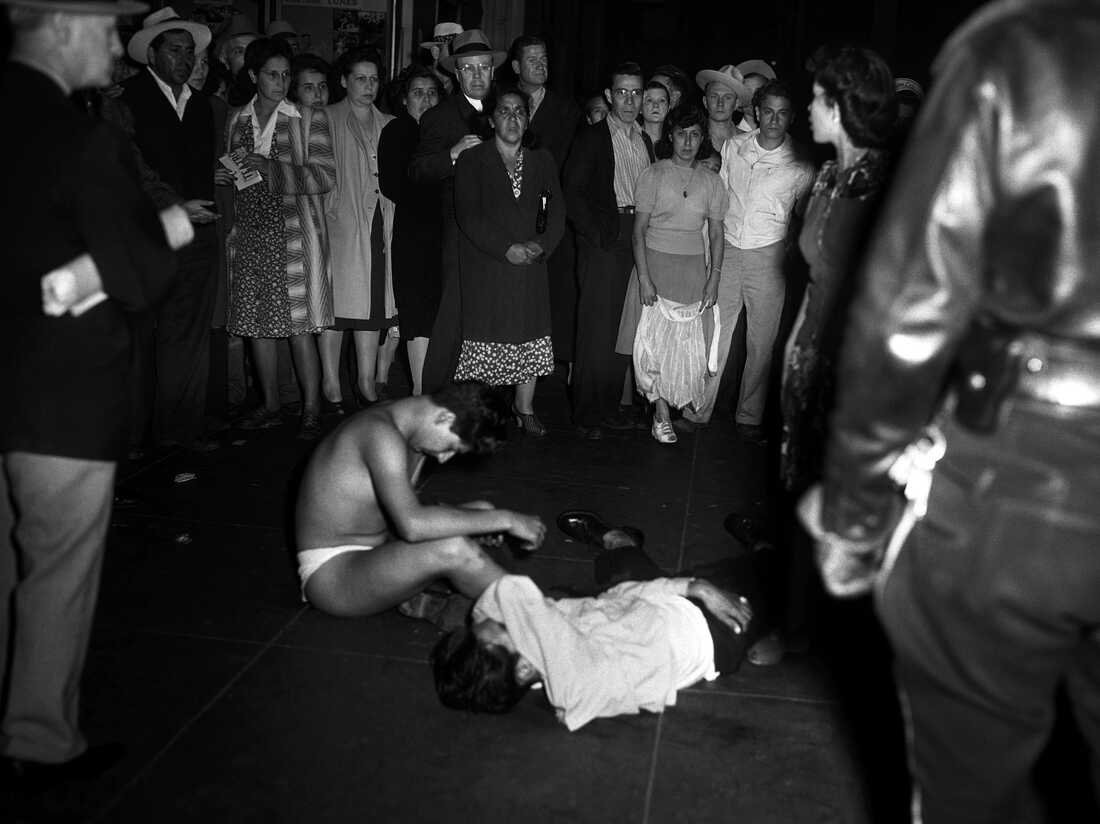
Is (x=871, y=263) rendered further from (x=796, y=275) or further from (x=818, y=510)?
(x=796, y=275)

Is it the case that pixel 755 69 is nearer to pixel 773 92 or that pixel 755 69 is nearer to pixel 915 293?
pixel 773 92

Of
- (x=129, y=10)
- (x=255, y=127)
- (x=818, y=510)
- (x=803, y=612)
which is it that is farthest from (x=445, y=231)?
(x=818, y=510)

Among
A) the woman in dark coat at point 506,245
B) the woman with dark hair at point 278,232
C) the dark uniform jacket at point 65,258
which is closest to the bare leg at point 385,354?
the woman with dark hair at point 278,232

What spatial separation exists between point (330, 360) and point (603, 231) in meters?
1.75

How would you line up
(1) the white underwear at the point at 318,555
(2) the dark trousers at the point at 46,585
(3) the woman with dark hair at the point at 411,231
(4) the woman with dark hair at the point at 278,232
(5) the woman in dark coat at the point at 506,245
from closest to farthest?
(2) the dark trousers at the point at 46,585 → (1) the white underwear at the point at 318,555 → (5) the woman in dark coat at the point at 506,245 → (4) the woman with dark hair at the point at 278,232 → (3) the woman with dark hair at the point at 411,231

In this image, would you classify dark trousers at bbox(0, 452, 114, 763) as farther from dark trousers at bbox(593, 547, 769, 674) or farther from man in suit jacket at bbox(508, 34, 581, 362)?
man in suit jacket at bbox(508, 34, 581, 362)

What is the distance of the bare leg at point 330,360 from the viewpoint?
685cm

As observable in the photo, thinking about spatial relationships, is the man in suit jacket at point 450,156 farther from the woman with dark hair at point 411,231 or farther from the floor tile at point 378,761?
the floor tile at point 378,761

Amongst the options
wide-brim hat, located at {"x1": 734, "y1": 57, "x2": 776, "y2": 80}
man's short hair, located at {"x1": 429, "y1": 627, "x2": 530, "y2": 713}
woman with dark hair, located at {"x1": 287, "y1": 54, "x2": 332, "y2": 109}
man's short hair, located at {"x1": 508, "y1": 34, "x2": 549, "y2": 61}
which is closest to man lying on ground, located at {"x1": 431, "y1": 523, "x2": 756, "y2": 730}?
man's short hair, located at {"x1": 429, "y1": 627, "x2": 530, "y2": 713}

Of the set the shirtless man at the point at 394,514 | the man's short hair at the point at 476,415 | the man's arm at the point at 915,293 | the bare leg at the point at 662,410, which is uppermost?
the man's arm at the point at 915,293

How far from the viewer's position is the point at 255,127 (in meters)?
6.46

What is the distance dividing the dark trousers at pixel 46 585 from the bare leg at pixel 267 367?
3.75 m

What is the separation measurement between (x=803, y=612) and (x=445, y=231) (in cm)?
359

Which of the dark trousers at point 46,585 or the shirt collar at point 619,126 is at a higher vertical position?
the shirt collar at point 619,126
